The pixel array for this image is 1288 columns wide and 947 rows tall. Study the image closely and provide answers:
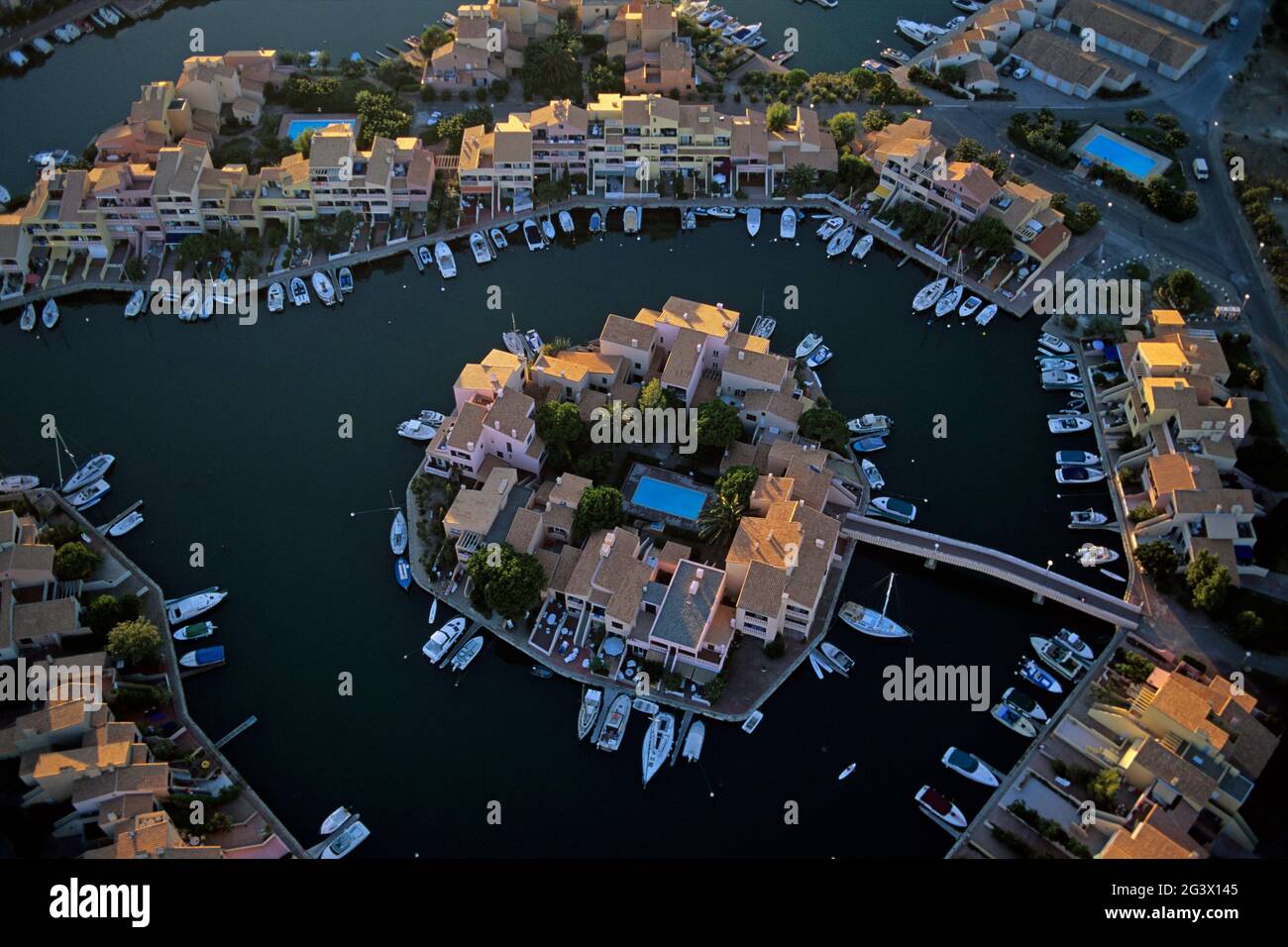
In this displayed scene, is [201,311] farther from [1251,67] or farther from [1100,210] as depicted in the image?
[1251,67]

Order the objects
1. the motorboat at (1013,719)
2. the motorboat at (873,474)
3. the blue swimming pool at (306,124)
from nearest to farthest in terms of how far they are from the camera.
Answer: the motorboat at (1013,719) < the motorboat at (873,474) < the blue swimming pool at (306,124)

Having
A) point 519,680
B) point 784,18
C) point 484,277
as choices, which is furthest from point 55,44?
point 519,680

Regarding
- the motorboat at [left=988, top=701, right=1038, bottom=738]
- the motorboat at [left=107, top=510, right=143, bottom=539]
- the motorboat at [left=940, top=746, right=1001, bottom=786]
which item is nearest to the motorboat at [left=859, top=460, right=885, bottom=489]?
the motorboat at [left=988, top=701, right=1038, bottom=738]

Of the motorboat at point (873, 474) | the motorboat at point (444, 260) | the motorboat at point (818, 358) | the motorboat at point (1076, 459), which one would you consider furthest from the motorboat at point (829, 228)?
the motorboat at point (444, 260)

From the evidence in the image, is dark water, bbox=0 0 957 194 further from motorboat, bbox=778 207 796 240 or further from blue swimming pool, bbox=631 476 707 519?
blue swimming pool, bbox=631 476 707 519

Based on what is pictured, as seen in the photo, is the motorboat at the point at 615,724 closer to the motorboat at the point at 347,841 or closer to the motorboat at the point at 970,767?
the motorboat at the point at 347,841

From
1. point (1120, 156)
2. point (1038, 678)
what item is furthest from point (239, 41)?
point (1038, 678)

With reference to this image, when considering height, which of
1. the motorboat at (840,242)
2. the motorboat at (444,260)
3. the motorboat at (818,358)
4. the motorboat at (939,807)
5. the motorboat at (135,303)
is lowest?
the motorboat at (939,807)
